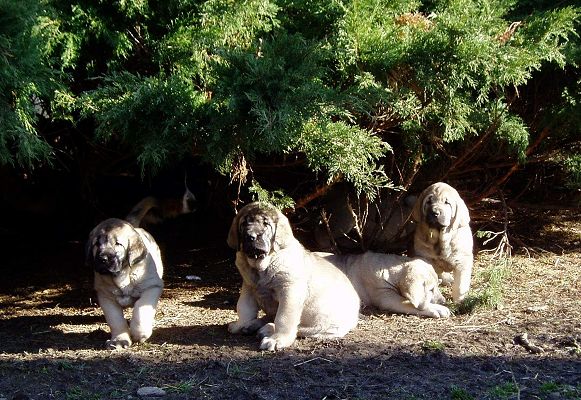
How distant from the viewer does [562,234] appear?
36.3 feet

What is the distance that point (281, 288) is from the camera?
661cm

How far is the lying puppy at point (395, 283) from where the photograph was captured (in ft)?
24.7

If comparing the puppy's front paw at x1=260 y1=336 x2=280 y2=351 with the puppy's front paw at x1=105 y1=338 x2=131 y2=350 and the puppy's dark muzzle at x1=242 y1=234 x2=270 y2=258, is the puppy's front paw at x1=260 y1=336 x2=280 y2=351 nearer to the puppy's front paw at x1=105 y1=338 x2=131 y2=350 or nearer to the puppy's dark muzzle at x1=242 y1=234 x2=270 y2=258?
the puppy's dark muzzle at x1=242 y1=234 x2=270 y2=258

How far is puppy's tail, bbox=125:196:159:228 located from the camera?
8148 millimetres

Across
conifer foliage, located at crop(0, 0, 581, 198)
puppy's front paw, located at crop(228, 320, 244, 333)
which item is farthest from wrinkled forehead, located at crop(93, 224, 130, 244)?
puppy's front paw, located at crop(228, 320, 244, 333)

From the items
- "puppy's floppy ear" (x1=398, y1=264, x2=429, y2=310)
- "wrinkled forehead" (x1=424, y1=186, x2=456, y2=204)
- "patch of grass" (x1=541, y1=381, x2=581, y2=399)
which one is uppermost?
"wrinkled forehead" (x1=424, y1=186, x2=456, y2=204)

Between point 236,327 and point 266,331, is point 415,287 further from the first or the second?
point 236,327

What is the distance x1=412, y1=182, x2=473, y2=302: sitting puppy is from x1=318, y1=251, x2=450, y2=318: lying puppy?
0.69 feet

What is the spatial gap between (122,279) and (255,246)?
3.89ft

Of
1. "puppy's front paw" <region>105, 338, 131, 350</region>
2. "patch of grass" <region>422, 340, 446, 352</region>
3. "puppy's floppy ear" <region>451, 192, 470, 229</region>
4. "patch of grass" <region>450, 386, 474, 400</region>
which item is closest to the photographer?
"patch of grass" <region>450, 386, 474, 400</region>

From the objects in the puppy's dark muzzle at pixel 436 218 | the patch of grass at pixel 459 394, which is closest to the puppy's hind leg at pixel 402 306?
the puppy's dark muzzle at pixel 436 218

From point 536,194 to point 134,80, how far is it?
6.08 meters

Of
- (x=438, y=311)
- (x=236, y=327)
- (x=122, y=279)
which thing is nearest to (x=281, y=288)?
(x=236, y=327)

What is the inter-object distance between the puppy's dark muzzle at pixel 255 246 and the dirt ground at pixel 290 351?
0.74 meters
